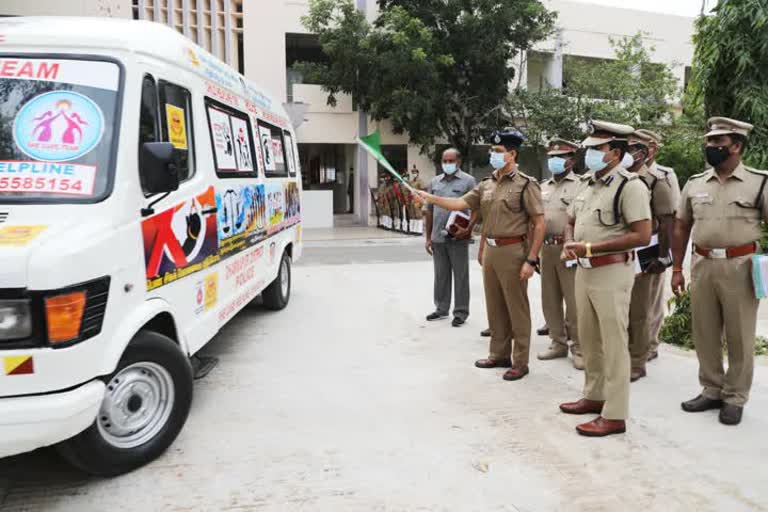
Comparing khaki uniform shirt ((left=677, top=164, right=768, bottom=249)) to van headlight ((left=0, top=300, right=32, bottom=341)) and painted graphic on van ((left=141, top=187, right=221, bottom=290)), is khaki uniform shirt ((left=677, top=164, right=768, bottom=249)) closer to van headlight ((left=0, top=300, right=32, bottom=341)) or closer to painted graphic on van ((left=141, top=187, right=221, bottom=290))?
painted graphic on van ((left=141, top=187, right=221, bottom=290))

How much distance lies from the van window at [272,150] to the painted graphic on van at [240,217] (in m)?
0.56

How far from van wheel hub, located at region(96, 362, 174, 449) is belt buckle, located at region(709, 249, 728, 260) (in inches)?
136

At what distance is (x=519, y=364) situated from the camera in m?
5.11

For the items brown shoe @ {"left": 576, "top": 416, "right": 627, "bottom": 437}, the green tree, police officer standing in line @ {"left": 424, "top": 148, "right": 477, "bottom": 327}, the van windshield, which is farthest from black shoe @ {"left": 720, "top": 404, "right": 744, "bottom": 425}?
the green tree

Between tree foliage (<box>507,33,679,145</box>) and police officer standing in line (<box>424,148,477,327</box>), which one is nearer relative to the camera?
police officer standing in line (<box>424,148,477,327</box>)

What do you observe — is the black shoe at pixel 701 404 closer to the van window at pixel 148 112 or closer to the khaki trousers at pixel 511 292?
the khaki trousers at pixel 511 292

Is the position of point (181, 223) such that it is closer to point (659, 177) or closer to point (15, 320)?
point (15, 320)

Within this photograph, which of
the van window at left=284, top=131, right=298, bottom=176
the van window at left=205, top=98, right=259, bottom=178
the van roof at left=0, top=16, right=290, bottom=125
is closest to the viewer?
the van roof at left=0, top=16, right=290, bottom=125

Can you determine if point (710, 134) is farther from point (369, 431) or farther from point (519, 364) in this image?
point (369, 431)

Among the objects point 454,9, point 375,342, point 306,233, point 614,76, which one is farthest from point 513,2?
point 375,342

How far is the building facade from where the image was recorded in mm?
17734

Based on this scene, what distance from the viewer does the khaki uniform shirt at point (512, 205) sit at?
4.99 metres

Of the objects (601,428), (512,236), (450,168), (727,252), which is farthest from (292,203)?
(727,252)

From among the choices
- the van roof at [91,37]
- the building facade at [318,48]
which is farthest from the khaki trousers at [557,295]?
the building facade at [318,48]
